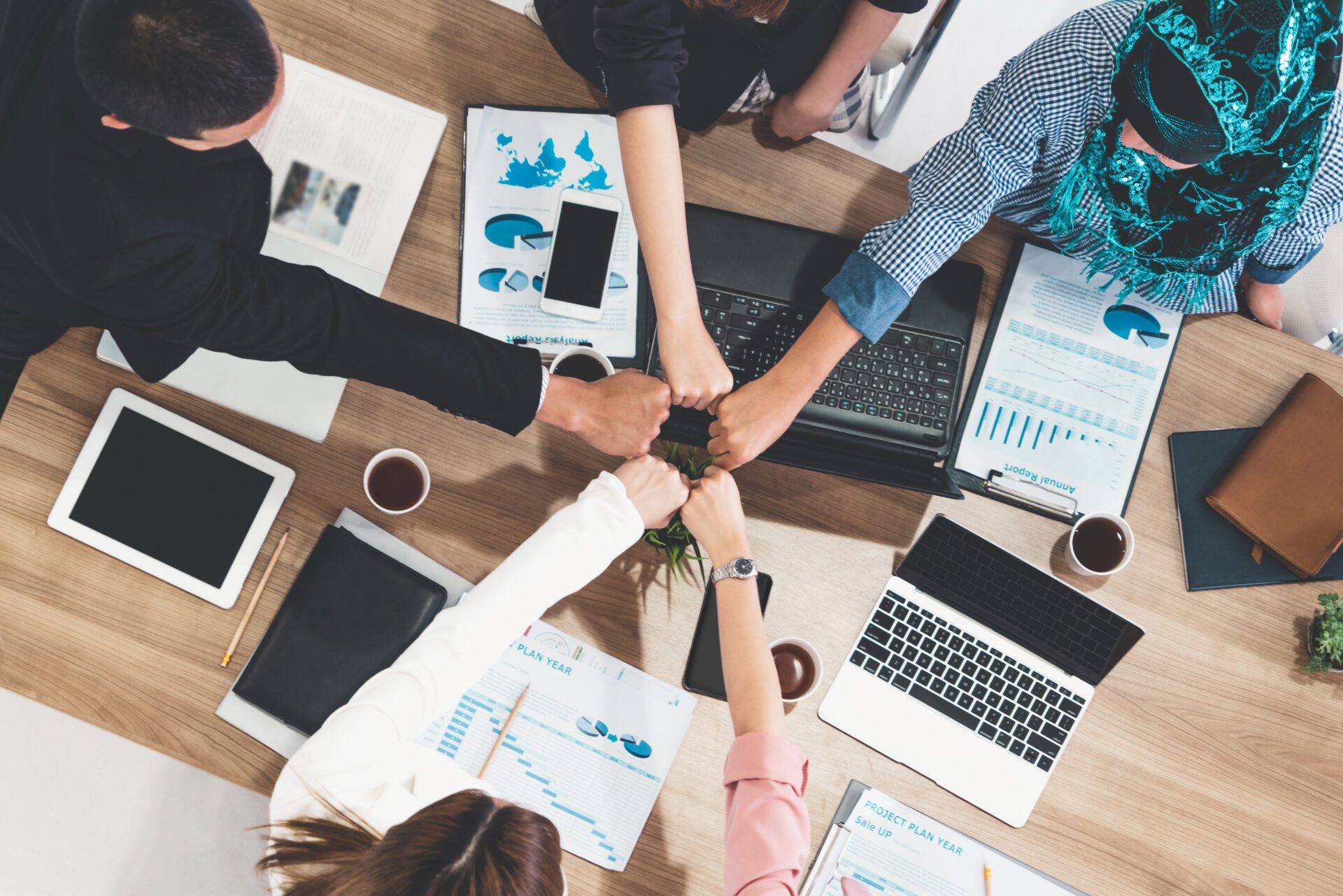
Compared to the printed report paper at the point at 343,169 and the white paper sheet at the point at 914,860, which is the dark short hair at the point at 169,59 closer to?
the printed report paper at the point at 343,169

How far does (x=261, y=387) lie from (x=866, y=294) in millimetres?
853

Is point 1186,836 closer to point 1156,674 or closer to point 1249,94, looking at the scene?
point 1156,674

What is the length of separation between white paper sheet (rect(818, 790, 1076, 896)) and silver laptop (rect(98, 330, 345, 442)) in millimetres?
935

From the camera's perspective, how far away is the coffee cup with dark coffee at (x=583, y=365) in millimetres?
1123

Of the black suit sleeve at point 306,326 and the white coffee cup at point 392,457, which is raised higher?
the black suit sleeve at point 306,326

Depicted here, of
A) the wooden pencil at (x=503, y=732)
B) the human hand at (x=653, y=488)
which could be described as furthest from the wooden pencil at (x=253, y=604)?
the human hand at (x=653, y=488)

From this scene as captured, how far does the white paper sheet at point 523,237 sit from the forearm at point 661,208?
73mm

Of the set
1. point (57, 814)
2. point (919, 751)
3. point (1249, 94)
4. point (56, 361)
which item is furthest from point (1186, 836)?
point (57, 814)

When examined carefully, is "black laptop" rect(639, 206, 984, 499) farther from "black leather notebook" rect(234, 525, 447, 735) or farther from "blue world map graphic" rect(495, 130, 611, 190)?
"black leather notebook" rect(234, 525, 447, 735)

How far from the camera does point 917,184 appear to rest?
1.16 m

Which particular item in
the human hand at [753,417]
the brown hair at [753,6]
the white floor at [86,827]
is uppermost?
the brown hair at [753,6]

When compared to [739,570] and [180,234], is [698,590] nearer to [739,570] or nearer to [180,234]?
[739,570]

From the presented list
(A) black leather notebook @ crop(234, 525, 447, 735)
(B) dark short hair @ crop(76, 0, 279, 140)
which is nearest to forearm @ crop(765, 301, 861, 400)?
(A) black leather notebook @ crop(234, 525, 447, 735)

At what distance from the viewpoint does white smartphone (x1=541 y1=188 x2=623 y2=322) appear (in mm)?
1166
